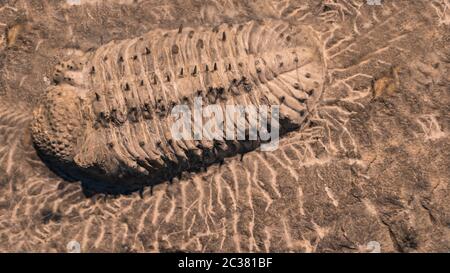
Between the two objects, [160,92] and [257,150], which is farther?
[257,150]

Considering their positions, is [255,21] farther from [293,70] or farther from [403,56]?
[403,56]

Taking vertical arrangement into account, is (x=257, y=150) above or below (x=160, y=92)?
below

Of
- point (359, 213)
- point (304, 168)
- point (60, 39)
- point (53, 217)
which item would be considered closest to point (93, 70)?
point (60, 39)
